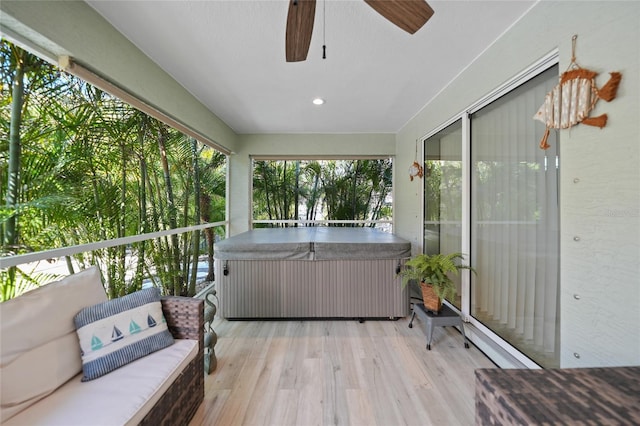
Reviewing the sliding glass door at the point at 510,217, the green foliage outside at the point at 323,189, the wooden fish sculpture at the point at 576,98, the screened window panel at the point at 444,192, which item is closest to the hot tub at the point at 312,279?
the screened window panel at the point at 444,192

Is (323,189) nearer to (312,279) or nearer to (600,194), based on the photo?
(312,279)

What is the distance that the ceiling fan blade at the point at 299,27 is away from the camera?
105 cm

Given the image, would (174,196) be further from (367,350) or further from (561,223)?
(561,223)

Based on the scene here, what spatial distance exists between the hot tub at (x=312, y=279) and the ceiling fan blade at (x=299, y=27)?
1734 mm

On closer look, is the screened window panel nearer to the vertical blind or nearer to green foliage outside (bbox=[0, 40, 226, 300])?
the vertical blind

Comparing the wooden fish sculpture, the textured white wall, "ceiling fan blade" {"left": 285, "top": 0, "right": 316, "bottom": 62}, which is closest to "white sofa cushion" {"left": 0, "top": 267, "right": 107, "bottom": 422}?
"ceiling fan blade" {"left": 285, "top": 0, "right": 316, "bottom": 62}

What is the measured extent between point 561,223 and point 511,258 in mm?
551

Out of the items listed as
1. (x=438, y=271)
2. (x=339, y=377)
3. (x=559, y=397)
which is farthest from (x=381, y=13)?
(x=339, y=377)

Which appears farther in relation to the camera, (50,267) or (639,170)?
(50,267)

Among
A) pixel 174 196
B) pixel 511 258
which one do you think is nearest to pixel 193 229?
pixel 174 196

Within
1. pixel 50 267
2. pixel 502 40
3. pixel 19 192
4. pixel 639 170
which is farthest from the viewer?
pixel 502 40

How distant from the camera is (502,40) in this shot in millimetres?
1793

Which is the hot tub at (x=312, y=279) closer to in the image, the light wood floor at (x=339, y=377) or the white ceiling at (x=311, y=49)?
the light wood floor at (x=339, y=377)

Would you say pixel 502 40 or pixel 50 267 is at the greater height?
pixel 502 40
